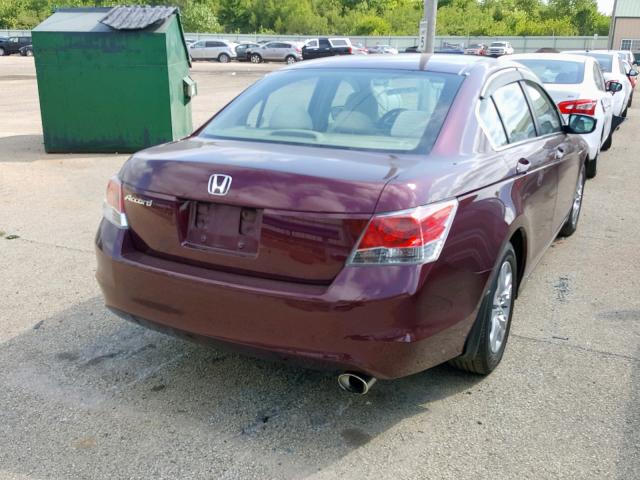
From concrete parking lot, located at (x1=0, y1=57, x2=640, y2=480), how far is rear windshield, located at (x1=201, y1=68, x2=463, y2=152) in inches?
49.8

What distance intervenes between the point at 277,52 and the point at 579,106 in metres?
41.2

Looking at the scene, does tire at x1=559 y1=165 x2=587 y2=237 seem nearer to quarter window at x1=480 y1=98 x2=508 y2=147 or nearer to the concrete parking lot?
the concrete parking lot

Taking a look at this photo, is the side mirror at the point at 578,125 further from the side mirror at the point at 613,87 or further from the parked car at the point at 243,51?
the parked car at the point at 243,51

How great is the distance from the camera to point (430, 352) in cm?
301

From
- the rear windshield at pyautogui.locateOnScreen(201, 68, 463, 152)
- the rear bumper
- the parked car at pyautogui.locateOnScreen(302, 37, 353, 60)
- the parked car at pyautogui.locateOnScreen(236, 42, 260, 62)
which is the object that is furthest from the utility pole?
the parked car at pyautogui.locateOnScreen(236, 42, 260, 62)

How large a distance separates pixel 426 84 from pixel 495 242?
39.9 inches

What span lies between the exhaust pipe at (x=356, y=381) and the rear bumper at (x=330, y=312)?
0.08m

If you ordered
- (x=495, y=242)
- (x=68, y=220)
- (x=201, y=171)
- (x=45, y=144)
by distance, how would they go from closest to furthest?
(x=201, y=171), (x=495, y=242), (x=68, y=220), (x=45, y=144)

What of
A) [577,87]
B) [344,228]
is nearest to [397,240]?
[344,228]

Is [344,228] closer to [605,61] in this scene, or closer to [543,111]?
[543,111]

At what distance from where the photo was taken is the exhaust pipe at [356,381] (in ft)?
9.67

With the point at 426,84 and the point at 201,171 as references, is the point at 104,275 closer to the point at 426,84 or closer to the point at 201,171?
the point at 201,171

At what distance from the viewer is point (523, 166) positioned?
3773mm

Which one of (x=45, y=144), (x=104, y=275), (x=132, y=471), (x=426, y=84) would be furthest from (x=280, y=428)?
(x=45, y=144)
